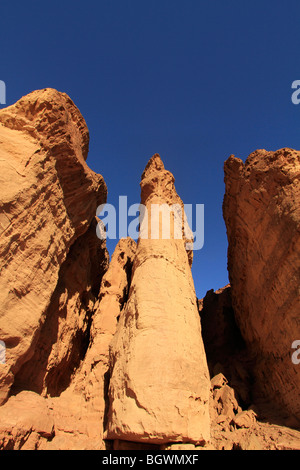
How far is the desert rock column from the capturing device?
4.99m

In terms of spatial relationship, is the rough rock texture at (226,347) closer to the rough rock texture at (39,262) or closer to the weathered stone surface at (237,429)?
the weathered stone surface at (237,429)

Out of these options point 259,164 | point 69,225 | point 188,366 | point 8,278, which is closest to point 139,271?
point 69,225

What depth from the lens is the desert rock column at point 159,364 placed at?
4.99 metres

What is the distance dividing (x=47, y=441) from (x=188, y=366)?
3.29m

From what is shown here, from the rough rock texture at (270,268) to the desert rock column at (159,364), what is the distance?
9.23ft

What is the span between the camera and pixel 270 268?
28.9 feet

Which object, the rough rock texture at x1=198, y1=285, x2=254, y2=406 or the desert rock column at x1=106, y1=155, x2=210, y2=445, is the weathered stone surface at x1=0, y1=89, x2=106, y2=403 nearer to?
the desert rock column at x1=106, y1=155, x2=210, y2=445

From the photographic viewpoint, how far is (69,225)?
836 cm

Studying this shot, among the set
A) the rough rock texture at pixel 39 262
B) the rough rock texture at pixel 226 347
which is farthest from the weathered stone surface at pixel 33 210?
the rough rock texture at pixel 226 347

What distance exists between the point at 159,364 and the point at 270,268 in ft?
17.2

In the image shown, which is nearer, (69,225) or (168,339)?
(168,339)

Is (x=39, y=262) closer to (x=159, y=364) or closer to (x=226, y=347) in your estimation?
(x=159, y=364)

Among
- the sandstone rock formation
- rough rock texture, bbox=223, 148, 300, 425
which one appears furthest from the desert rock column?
rough rock texture, bbox=223, 148, 300, 425

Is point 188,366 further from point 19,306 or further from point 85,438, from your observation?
point 19,306
